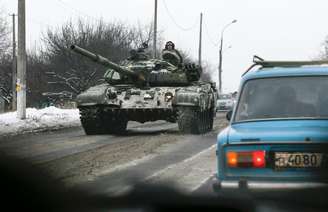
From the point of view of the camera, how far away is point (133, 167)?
11328 millimetres

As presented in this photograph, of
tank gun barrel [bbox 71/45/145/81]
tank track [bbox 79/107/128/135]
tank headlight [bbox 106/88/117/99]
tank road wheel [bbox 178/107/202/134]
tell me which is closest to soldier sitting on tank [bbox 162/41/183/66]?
tank gun barrel [bbox 71/45/145/81]

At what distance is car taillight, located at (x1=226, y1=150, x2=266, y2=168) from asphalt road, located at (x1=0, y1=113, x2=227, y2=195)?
2.14 m

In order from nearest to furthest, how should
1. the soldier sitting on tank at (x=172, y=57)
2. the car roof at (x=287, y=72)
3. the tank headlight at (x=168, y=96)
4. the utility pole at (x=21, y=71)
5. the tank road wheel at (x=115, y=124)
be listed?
the car roof at (x=287, y=72)
the tank headlight at (x=168, y=96)
the tank road wheel at (x=115, y=124)
the soldier sitting on tank at (x=172, y=57)
the utility pole at (x=21, y=71)

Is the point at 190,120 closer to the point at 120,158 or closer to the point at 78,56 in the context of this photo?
the point at 120,158

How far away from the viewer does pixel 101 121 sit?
19781mm

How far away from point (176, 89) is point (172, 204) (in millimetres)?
12693

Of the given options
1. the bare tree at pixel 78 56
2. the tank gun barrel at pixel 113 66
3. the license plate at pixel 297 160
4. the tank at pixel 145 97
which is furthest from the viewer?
the bare tree at pixel 78 56

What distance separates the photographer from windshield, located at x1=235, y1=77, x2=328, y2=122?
22.4ft

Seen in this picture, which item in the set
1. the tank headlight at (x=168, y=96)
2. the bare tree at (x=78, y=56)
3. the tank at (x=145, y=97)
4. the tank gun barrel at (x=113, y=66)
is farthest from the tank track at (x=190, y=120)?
the bare tree at (x=78, y=56)

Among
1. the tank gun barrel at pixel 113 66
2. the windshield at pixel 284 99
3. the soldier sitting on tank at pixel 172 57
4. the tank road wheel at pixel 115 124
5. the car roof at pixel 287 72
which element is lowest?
the tank road wheel at pixel 115 124

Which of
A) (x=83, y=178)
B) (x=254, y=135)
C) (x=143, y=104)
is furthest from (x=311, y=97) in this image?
(x=143, y=104)

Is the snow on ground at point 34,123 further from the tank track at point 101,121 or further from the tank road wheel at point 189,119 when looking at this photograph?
the tank road wheel at point 189,119

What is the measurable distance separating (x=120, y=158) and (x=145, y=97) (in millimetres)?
6645

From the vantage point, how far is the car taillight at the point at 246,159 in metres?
6.09
